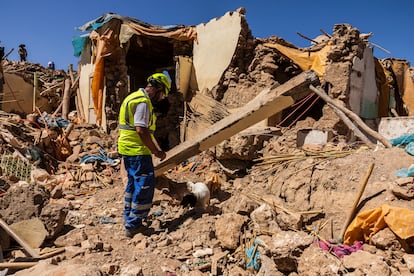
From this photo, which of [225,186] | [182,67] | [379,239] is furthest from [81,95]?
[379,239]

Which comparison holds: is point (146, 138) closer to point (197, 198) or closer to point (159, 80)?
point (159, 80)

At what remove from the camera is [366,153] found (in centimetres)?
376

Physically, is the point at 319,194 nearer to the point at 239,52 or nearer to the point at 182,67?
the point at 239,52

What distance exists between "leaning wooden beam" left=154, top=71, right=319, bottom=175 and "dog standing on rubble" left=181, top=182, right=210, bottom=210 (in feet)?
1.76

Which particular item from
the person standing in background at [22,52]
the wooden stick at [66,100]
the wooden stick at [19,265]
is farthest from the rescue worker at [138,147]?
the person standing in background at [22,52]

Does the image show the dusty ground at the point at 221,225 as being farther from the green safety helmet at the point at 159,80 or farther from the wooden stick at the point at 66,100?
the wooden stick at the point at 66,100

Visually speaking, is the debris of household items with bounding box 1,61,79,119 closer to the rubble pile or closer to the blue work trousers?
the rubble pile

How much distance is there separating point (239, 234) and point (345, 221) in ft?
3.14

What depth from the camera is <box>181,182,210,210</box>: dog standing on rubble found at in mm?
4273

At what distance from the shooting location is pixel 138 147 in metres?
3.51

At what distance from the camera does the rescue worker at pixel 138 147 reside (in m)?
3.39

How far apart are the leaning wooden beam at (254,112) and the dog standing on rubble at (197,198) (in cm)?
54

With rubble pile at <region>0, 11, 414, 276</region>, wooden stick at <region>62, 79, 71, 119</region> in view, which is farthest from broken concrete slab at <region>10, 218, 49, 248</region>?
wooden stick at <region>62, 79, 71, 119</region>

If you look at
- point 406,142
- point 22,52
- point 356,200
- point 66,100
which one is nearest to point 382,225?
point 356,200
